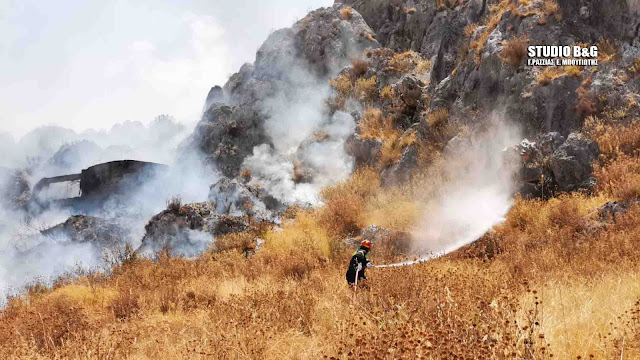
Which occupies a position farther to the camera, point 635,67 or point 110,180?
point 110,180

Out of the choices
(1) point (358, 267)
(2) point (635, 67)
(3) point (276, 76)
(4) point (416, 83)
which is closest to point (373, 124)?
(4) point (416, 83)

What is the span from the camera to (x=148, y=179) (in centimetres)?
1948

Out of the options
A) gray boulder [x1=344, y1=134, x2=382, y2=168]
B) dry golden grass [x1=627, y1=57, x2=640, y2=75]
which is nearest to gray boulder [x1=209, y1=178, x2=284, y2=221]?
gray boulder [x1=344, y1=134, x2=382, y2=168]

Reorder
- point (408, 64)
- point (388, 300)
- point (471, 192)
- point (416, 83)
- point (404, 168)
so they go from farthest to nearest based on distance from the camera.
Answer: point (408, 64) < point (416, 83) < point (404, 168) < point (471, 192) < point (388, 300)

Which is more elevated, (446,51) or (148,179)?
(446,51)

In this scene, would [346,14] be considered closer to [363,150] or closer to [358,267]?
[363,150]

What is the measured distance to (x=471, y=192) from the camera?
8.97m

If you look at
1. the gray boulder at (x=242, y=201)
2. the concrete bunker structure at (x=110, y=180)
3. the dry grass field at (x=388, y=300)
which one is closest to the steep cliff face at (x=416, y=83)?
the dry grass field at (x=388, y=300)

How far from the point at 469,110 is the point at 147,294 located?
854 centimetres

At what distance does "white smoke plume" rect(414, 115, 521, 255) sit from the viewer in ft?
24.7

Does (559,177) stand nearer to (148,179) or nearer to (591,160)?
(591,160)

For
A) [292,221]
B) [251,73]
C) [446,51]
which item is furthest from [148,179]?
[446,51]

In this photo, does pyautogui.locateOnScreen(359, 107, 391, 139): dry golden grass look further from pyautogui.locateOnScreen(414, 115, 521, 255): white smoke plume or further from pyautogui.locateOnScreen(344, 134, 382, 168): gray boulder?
pyautogui.locateOnScreen(414, 115, 521, 255): white smoke plume

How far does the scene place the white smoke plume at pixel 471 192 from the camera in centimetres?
753
